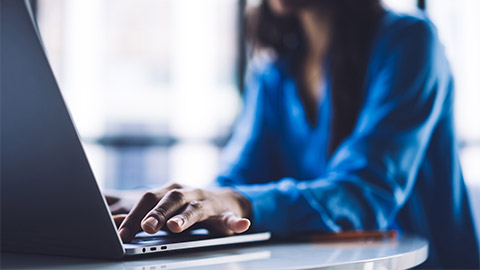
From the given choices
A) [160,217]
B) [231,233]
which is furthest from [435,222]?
[160,217]

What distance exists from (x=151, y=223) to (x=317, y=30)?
1.00 meters

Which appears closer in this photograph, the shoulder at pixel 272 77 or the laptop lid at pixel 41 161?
the laptop lid at pixel 41 161

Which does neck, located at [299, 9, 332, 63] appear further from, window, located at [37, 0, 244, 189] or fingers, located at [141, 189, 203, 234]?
window, located at [37, 0, 244, 189]

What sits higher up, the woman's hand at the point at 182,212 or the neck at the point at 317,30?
the neck at the point at 317,30

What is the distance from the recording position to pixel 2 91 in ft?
1.67

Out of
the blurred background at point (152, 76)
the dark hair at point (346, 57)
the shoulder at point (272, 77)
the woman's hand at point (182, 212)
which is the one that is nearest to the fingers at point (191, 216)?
the woman's hand at point (182, 212)

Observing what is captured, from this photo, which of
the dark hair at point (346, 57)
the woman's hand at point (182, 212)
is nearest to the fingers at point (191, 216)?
the woman's hand at point (182, 212)

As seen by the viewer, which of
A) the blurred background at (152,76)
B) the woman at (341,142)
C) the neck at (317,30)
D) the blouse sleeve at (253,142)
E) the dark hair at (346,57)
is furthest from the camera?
the blurred background at (152,76)

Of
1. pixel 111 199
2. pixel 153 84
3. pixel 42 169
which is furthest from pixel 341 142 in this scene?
pixel 153 84

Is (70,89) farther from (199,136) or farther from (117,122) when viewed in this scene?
(199,136)

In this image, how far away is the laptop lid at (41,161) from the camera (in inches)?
18.0

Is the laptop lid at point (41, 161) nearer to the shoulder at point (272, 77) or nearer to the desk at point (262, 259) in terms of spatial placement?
the desk at point (262, 259)

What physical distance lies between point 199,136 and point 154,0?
3.63ft

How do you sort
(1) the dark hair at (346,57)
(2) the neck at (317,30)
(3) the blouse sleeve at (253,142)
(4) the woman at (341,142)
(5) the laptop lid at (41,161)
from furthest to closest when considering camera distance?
(2) the neck at (317,30)
(3) the blouse sleeve at (253,142)
(1) the dark hair at (346,57)
(4) the woman at (341,142)
(5) the laptop lid at (41,161)
